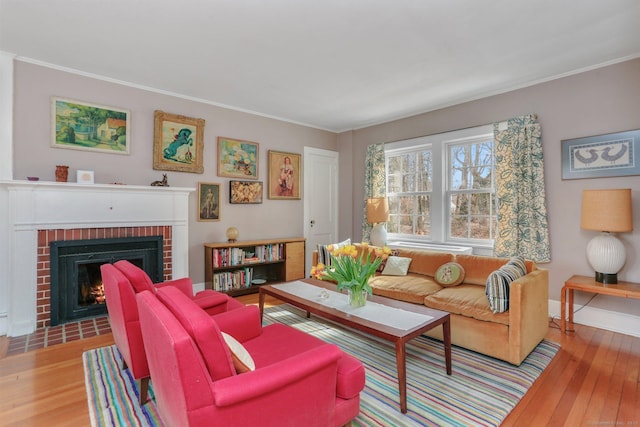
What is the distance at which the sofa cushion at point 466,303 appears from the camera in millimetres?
2531

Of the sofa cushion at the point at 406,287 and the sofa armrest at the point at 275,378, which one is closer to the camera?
the sofa armrest at the point at 275,378

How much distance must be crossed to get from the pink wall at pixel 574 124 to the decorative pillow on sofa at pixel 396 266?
1542mm

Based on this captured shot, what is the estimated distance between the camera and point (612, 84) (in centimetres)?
316

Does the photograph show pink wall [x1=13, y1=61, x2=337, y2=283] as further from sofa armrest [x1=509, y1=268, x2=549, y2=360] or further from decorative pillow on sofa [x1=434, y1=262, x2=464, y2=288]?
sofa armrest [x1=509, y1=268, x2=549, y2=360]

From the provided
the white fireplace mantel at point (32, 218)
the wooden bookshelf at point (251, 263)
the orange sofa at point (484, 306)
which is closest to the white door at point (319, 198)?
the wooden bookshelf at point (251, 263)

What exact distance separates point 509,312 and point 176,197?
3.64 meters

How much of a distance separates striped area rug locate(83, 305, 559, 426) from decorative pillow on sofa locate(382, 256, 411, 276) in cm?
97

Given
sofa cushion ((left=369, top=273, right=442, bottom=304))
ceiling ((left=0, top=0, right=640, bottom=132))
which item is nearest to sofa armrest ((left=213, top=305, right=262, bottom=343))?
sofa cushion ((left=369, top=273, right=442, bottom=304))

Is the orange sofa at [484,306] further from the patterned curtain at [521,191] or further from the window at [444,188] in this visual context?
the window at [444,188]

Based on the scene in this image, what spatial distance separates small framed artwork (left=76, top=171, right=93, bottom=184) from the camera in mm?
3327

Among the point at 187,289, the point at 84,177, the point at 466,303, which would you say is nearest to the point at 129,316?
the point at 187,289

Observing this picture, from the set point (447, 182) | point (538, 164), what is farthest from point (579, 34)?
point (447, 182)

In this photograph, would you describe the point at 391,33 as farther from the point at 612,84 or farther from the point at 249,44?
the point at 612,84

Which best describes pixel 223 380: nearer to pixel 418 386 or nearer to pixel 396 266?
pixel 418 386
